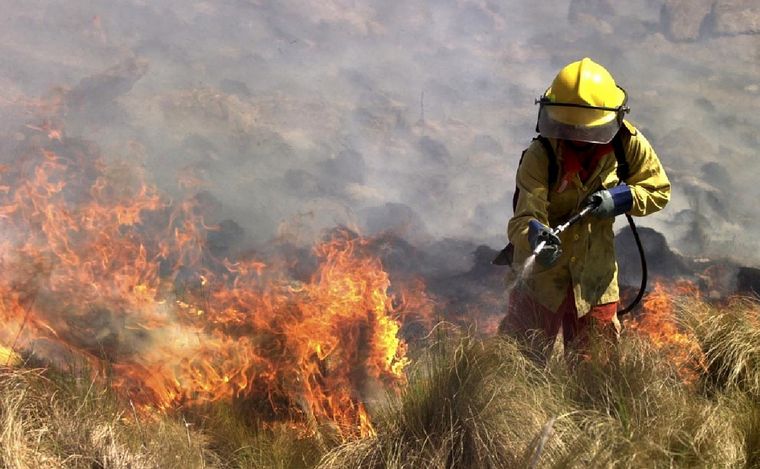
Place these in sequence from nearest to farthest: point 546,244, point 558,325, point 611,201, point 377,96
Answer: point 546,244
point 611,201
point 558,325
point 377,96

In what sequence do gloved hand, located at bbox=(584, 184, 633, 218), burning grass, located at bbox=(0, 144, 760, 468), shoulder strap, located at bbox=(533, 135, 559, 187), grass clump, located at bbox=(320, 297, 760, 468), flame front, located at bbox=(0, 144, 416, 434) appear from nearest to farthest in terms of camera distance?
grass clump, located at bbox=(320, 297, 760, 468) → burning grass, located at bbox=(0, 144, 760, 468) → gloved hand, located at bbox=(584, 184, 633, 218) → shoulder strap, located at bbox=(533, 135, 559, 187) → flame front, located at bbox=(0, 144, 416, 434)

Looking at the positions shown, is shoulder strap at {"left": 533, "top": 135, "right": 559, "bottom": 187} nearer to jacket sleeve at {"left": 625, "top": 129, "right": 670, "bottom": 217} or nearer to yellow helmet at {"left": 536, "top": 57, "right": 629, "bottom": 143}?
yellow helmet at {"left": 536, "top": 57, "right": 629, "bottom": 143}

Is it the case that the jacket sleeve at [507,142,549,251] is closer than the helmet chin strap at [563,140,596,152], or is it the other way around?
the jacket sleeve at [507,142,549,251]

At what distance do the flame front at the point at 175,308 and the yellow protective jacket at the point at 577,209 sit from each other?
3.36 ft

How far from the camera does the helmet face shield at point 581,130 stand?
302 cm

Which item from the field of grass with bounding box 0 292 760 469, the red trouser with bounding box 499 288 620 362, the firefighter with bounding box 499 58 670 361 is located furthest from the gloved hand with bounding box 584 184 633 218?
the field of grass with bounding box 0 292 760 469

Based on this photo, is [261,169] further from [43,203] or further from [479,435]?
[479,435]

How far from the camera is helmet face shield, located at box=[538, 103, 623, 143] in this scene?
9.91 feet

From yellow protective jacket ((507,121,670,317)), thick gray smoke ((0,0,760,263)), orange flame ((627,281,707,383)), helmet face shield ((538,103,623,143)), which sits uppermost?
helmet face shield ((538,103,623,143))

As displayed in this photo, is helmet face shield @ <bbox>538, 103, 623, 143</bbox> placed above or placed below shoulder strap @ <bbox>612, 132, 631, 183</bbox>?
above

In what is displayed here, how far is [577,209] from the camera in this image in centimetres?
318

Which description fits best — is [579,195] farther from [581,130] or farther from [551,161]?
[581,130]

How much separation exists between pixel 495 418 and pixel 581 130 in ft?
4.30

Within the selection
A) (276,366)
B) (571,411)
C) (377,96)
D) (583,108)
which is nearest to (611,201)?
(583,108)
